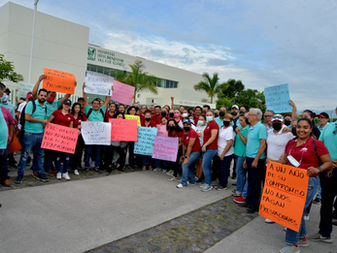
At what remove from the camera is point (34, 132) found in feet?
18.0

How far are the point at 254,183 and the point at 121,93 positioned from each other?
16.7ft

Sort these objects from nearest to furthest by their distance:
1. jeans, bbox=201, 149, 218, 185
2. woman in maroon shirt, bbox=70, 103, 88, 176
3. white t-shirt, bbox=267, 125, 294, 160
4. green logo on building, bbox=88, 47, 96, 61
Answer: white t-shirt, bbox=267, 125, 294, 160 < jeans, bbox=201, 149, 218, 185 < woman in maroon shirt, bbox=70, 103, 88, 176 < green logo on building, bbox=88, 47, 96, 61

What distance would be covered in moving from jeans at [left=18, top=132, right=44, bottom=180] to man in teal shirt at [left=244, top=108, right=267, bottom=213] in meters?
4.66

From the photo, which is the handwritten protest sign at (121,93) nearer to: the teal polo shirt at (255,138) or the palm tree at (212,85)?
the teal polo shirt at (255,138)

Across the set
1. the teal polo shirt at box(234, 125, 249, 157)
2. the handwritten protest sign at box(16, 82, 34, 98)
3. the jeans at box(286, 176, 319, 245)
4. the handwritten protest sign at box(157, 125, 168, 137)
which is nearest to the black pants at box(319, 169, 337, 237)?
the jeans at box(286, 176, 319, 245)

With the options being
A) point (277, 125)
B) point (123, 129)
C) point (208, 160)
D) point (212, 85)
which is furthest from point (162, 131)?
point (212, 85)

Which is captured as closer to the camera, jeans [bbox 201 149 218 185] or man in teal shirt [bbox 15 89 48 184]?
man in teal shirt [bbox 15 89 48 184]

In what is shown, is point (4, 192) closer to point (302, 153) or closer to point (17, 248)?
point (17, 248)

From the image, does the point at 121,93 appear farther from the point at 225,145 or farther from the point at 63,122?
the point at 225,145

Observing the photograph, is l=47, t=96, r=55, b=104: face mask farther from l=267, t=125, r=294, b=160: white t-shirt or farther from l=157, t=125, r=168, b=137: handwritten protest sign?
l=267, t=125, r=294, b=160: white t-shirt

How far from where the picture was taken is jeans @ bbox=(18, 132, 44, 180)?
212 inches

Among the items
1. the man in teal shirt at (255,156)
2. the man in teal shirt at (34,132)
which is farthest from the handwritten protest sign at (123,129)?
the man in teal shirt at (255,156)

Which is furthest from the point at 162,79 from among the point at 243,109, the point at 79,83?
the point at 243,109

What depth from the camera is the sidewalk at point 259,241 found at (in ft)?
11.4
